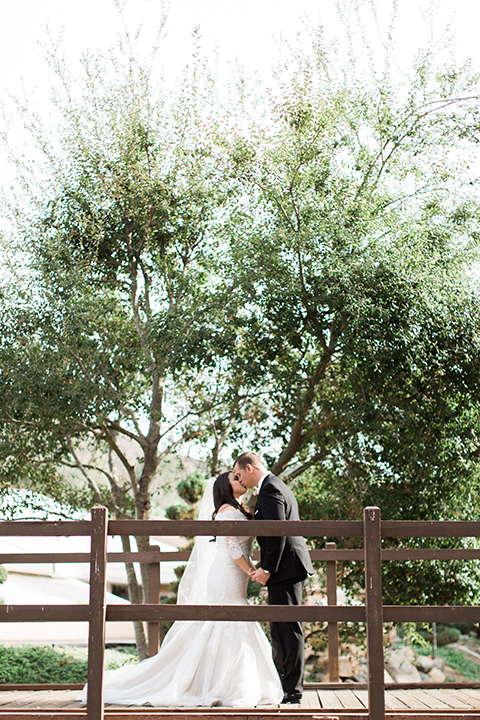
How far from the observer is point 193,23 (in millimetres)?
11648

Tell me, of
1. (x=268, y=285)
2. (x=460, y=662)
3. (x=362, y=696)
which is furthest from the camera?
(x=460, y=662)

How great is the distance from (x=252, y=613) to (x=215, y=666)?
107 cm

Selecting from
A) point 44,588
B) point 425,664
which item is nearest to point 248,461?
point 44,588

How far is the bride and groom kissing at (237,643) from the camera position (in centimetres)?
496

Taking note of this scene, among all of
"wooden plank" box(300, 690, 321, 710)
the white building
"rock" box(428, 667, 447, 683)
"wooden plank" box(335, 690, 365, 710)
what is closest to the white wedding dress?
"wooden plank" box(300, 690, 321, 710)

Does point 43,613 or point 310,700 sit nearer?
point 43,613

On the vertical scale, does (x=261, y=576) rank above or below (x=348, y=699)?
above

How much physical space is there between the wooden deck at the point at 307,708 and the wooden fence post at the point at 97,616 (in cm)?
19

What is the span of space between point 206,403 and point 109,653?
6.28 meters

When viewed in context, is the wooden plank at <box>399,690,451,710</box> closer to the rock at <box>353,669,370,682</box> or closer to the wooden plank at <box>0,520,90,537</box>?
the wooden plank at <box>0,520,90,537</box>

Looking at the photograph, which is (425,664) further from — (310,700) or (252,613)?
(252,613)

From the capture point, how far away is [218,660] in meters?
5.12

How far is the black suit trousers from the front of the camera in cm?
517

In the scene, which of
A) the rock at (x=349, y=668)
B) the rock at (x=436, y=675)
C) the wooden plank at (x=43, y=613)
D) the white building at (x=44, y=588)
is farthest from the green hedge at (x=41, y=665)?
the rock at (x=436, y=675)
